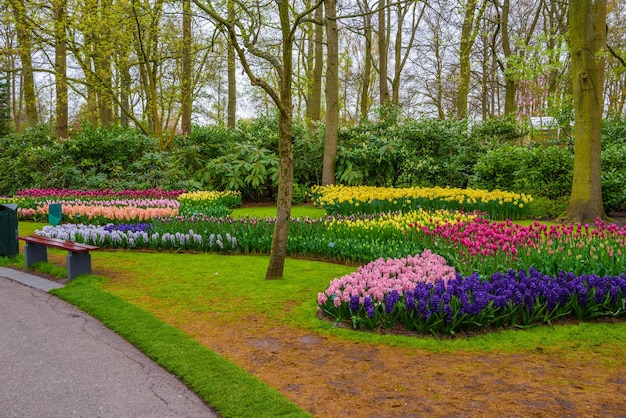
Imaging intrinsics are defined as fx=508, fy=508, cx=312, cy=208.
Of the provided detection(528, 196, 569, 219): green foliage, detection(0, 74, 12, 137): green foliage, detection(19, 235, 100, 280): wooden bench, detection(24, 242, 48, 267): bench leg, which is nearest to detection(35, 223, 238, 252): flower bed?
detection(24, 242, 48, 267): bench leg

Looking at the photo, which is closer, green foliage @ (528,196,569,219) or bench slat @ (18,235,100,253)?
bench slat @ (18,235,100,253)

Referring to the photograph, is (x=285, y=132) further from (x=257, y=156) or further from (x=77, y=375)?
(x=257, y=156)

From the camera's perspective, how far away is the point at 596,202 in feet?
32.8

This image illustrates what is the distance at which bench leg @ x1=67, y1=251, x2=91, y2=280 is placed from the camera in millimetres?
6480

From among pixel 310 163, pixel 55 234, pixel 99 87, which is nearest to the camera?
pixel 55 234

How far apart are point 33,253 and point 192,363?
4854mm

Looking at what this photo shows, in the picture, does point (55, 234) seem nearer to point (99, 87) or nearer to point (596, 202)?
point (596, 202)

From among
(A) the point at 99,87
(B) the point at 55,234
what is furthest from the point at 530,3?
(B) the point at 55,234

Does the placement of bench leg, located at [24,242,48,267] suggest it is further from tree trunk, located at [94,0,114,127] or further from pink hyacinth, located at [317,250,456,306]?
tree trunk, located at [94,0,114,127]

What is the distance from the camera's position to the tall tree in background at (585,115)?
977 centimetres

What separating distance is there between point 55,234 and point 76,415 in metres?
5.91

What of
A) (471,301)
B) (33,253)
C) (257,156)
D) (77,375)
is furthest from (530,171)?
(77,375)

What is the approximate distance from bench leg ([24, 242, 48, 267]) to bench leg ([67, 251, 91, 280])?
126cm

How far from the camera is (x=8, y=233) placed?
26.0 feet
